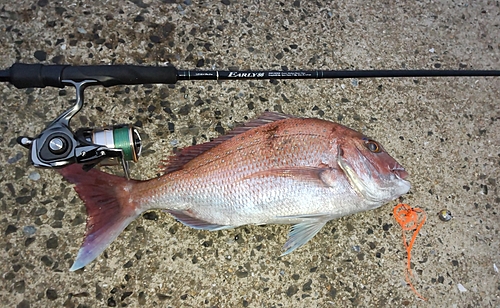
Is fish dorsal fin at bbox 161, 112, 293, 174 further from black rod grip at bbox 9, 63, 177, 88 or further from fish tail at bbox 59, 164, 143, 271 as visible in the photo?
black rod grip at bbox 9, 63, 177, 88

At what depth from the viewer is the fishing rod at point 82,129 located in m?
1.80

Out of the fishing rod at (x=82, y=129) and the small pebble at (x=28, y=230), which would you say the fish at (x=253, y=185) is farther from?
the small pebble at (x=28, y=230)

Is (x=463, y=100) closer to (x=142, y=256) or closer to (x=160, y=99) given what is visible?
(x=160, y=99)

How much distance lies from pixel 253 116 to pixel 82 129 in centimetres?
102

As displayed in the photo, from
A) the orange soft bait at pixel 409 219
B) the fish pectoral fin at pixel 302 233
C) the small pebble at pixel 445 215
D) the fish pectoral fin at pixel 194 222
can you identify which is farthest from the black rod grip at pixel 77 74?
the small pebble at pixel 445 215

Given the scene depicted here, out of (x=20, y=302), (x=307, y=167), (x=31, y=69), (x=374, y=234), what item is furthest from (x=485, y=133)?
(x=20, y=302)

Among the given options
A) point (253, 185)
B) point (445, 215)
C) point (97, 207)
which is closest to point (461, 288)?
point (445, 215)

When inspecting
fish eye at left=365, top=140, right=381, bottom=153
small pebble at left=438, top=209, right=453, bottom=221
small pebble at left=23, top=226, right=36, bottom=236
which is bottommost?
small pebble at left=438, top=209, right=453, bottom=221

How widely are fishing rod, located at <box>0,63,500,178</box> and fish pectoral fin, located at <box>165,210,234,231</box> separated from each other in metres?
0.36

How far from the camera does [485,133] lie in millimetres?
2803

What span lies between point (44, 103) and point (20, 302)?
111cm

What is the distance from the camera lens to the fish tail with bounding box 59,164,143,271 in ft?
6.48

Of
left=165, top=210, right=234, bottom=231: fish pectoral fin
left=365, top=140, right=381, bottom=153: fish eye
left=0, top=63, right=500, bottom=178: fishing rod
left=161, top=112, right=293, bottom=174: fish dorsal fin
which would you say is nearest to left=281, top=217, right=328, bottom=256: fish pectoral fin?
left=165, top=210, right=234, bottom=231: fish pectoral fin

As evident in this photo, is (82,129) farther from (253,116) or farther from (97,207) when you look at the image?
(253,116)
